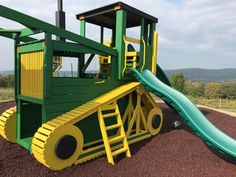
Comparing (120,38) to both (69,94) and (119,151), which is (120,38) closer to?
(69,94)

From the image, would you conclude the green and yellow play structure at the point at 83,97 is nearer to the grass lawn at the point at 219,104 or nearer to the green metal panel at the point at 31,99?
the green metal panel at the point at 31,99

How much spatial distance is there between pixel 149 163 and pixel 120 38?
3285 millimetres

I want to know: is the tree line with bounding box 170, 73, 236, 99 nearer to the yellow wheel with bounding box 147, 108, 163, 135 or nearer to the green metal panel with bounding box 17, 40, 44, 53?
the yellow wheel with bounding box 147, 108, 163, 135

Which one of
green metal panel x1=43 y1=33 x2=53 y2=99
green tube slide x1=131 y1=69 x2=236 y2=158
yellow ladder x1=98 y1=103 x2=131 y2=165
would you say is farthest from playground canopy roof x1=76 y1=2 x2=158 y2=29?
yellow ladder x1=98 y1=103 x2=131 y2=165

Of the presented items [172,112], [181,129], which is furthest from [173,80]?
[181,129]

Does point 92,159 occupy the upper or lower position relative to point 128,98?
lower

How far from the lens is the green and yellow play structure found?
4086 mm

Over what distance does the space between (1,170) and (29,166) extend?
0.51 m

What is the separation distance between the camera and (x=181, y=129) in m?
7.14

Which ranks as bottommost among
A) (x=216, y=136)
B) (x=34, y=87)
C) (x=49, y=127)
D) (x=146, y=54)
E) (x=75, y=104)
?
(x=216, y=136)

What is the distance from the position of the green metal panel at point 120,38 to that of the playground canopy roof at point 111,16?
0.19 meters

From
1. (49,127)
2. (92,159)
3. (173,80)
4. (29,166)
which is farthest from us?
(173,80)

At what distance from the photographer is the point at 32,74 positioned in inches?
189

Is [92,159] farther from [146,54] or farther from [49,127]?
[146,54]
